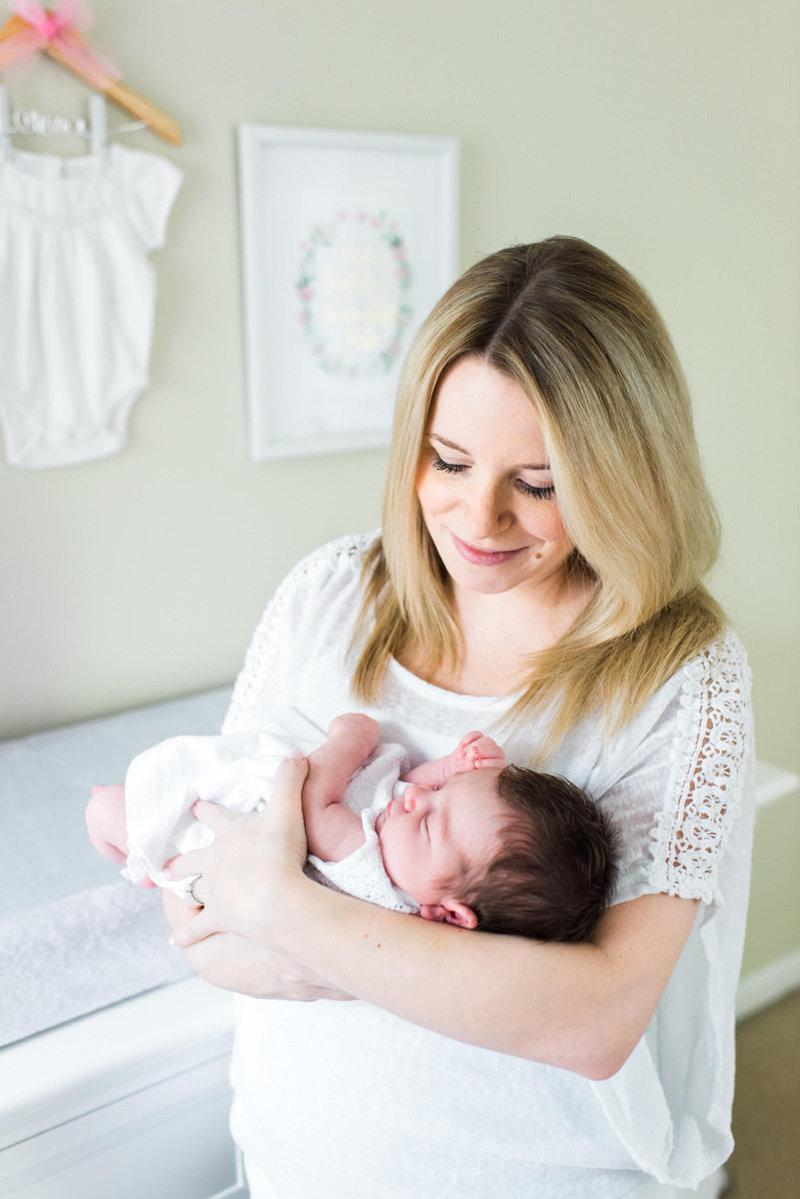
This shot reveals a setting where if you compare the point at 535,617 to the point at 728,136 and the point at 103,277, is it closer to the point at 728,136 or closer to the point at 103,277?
the point at 103,277

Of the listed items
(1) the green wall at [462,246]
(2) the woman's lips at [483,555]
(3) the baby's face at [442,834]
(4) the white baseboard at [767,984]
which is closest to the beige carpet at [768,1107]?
(4) the white baseboard at [767,984]

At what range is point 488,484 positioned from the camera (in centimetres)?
114

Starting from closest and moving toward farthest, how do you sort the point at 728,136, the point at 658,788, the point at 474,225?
the point at 658,788, the point at 474,225, the point at 728,136

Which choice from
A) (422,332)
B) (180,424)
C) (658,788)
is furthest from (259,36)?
(658,788)

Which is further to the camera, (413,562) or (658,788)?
(413,562)

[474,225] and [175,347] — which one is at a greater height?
[474,225]

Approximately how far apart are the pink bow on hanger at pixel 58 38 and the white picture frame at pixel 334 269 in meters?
0.28

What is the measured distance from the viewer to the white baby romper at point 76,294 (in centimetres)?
171

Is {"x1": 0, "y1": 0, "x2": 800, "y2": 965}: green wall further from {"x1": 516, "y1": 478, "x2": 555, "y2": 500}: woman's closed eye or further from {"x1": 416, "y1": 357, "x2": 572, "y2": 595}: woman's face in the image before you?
{"x1": 516, "y1": 478, "x2": 555, "y2": 500}: woman's closed eye

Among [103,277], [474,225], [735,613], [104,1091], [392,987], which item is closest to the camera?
[392,987]

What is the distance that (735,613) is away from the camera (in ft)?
Result: 9.35

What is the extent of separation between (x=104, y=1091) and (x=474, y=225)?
1776 mm

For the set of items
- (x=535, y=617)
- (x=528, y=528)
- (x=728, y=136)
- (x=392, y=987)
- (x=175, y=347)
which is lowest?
(x=392, y=987)

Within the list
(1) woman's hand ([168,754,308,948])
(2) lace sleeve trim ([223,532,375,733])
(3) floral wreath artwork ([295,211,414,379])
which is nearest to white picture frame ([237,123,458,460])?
(3) floral wreath artwork ([295,211,414,379])
